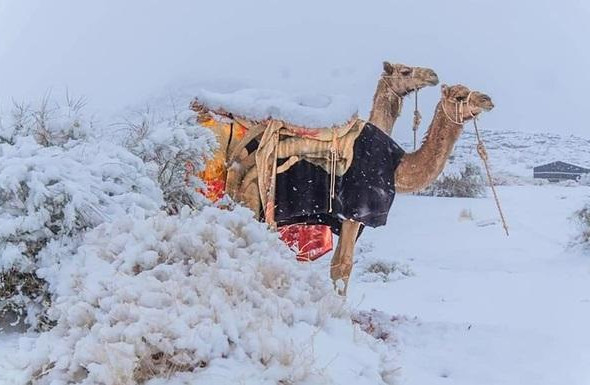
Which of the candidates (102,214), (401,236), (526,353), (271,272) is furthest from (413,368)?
(401,236)

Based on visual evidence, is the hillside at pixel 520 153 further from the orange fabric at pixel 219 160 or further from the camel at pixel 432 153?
the orange fabric at pixel 219 160

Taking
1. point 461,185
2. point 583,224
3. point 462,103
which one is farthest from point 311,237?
point 461,185

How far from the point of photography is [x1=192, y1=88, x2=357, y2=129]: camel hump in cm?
459

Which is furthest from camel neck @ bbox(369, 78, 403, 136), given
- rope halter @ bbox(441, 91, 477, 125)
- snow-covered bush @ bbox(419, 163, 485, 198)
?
snow-covered bush @ bbox(419, 163, 485, 198)

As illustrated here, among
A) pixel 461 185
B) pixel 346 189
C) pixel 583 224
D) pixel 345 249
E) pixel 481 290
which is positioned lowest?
pixel 461 185

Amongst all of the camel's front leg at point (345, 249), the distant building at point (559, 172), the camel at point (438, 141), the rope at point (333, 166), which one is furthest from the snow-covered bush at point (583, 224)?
the distant building at point (559, 172)

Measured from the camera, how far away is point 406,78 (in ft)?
17.5

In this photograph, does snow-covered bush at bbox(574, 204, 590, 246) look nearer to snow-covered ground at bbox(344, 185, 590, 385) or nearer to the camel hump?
snow-covered ground at bbox(344, 185, 590, 385)

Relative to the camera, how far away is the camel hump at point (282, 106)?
15.1ft

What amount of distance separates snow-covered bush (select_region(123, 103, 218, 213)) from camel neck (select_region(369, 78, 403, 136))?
1.54 meters

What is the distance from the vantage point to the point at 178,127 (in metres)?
4.20

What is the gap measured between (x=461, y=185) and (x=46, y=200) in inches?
494

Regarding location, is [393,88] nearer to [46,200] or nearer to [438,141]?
[438,141]

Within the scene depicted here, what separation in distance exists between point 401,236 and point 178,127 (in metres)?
7.57
